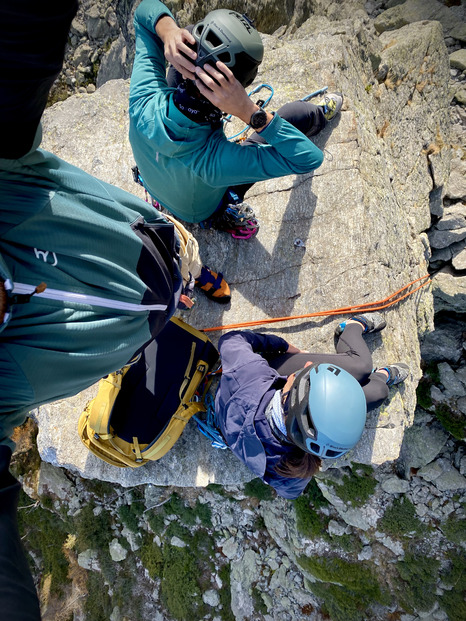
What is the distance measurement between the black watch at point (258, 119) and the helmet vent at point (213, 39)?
58cm

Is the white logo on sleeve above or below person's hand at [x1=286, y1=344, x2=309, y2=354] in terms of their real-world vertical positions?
above

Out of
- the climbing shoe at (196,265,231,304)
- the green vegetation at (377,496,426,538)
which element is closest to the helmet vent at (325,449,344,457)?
the climbing shoe at (196,265,231,304)

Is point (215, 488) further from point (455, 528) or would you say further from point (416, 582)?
point (416, 582)

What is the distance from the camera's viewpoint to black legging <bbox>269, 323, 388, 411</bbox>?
14.8 feet

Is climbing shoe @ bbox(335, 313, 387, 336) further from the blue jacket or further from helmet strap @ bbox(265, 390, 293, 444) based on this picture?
helmet strap @ bbox(265, 390, 293, 444)

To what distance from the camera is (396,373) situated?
487 centimetres

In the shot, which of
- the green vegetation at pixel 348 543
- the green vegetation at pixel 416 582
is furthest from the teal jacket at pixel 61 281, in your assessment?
the green vegetation at pixel 416 582

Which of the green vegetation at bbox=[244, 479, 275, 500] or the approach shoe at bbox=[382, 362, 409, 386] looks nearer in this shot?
the approach shoe at bbox=[382, 362, 409, 386]

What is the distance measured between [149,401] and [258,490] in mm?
4592

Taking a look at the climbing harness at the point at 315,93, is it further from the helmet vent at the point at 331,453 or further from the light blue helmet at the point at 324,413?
the helmet vent at the point at 331,453

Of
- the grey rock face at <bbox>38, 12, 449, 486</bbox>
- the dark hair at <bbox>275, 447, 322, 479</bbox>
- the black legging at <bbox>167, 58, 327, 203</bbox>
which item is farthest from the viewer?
the grey rock face at <bbox>38, 12, 449, 486</bbox>

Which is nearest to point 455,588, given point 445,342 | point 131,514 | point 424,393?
point 424,393

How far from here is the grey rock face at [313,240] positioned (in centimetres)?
523

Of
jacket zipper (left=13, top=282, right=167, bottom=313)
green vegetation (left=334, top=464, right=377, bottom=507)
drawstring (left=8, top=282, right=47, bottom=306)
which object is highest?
drawstring (left=8, top=282, right=47, bottom=306)
